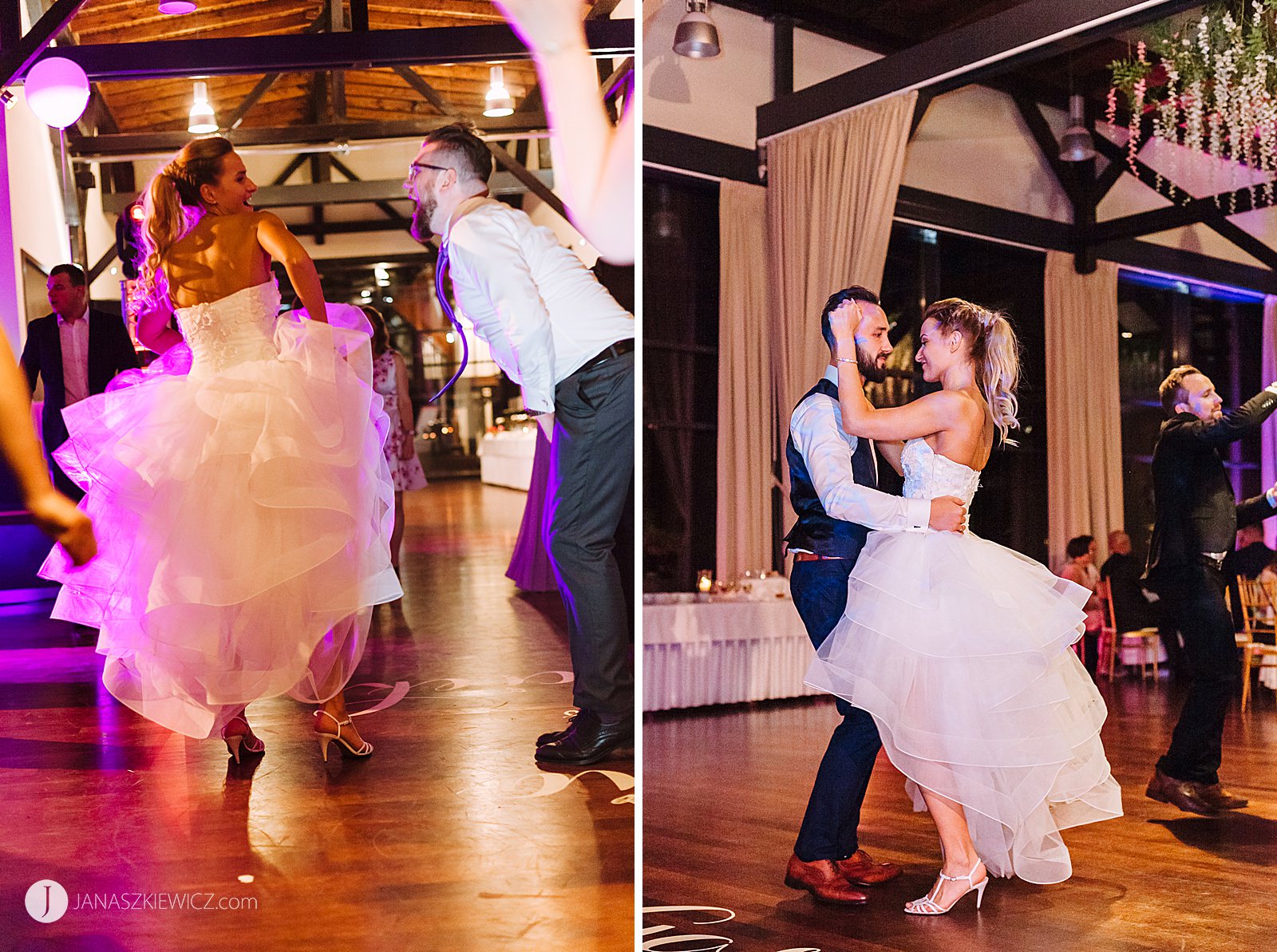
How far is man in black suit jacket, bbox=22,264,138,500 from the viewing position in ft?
6.82

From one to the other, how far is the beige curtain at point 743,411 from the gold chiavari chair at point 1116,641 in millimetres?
1309

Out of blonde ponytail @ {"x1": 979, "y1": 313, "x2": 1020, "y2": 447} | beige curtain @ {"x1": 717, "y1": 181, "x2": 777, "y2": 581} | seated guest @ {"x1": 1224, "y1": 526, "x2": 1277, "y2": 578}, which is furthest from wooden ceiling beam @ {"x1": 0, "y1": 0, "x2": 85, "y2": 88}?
seated guest @ {"x1": 1224, "y1": 526, "x2": 1277, "y2": 578}

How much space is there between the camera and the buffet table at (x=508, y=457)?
217 centimetres

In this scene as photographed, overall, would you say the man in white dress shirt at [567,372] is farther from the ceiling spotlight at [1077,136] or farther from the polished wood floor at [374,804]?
the ceiling spotlight at [1077,136]

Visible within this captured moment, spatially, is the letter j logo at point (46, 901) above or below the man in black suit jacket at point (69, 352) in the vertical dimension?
below

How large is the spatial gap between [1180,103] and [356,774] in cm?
338

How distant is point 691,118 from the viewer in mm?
3729

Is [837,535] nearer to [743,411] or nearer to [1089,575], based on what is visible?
[1089,575]

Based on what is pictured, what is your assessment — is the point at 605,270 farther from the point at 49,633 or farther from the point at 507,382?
the point at 49,633

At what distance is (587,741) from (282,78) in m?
1.61

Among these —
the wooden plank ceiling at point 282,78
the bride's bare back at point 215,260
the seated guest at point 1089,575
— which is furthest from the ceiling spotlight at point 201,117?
the seated guest at point 1089,575

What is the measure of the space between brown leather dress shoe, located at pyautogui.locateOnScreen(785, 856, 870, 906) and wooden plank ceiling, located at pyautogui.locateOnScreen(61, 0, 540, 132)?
188 centimetres

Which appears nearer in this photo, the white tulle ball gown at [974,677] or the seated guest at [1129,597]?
the white tulle ball gown at [974,677]

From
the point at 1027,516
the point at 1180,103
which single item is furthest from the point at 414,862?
the point at 1180,103
